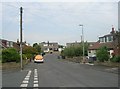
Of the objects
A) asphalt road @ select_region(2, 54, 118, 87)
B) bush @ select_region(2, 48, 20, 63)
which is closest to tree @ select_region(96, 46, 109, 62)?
bush @ select_region(2, 48, 20, 63)

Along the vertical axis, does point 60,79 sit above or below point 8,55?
below

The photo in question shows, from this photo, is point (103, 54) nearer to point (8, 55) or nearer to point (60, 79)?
point (8, 55)

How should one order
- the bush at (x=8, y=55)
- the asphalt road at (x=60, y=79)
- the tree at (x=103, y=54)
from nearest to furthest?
the asphalt road at (x=60, y=79) < the bush at (x=8, y=55) < the tree at (x=103, y=54)

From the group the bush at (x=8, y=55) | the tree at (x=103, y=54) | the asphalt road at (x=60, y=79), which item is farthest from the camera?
the tree at (x=103, y=54)

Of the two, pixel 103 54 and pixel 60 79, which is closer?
pixel 60 79

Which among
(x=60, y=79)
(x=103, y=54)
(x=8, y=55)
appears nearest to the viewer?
(x=60, y=79)

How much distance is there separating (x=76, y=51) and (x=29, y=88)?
78384mm

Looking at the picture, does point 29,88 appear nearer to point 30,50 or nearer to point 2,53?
point 2,53

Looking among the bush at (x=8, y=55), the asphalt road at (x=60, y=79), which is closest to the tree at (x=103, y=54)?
the bush at (x=8, y=55)

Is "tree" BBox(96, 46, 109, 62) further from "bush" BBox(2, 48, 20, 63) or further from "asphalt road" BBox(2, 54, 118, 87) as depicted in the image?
"asphalt road" BBox(2, 54, 118, 87)

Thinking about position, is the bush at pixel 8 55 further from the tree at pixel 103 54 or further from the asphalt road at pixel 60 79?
the asphalt road at pixel 60 79

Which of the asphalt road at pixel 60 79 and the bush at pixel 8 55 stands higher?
the bush at pixel 8 55

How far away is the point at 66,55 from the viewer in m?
100

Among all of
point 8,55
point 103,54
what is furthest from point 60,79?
point 103,54
